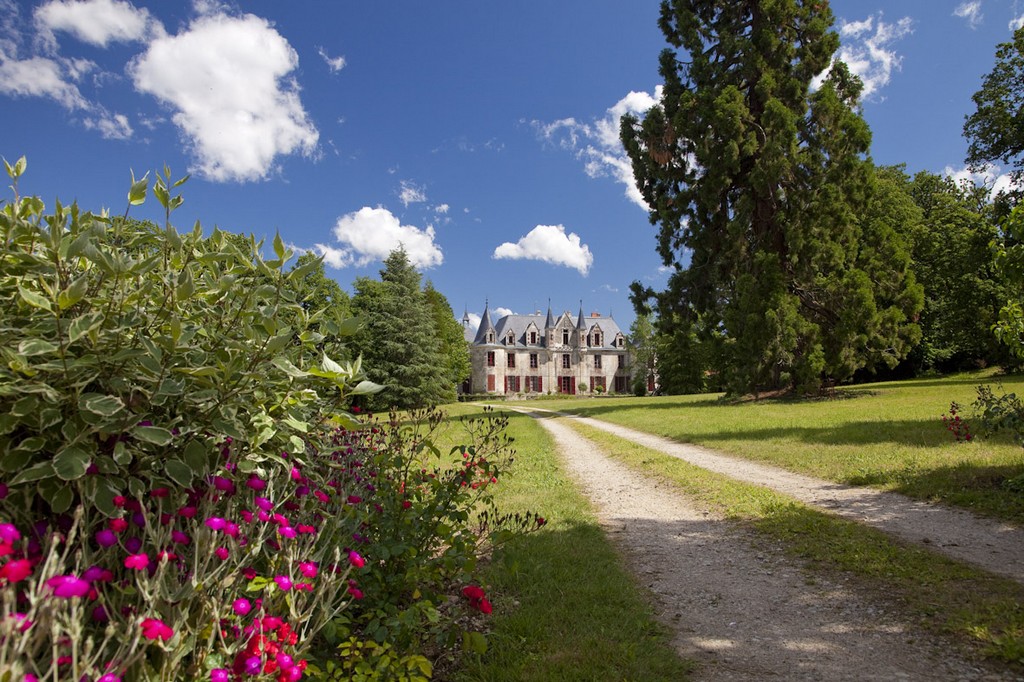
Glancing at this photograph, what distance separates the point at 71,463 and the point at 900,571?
519 centimetres

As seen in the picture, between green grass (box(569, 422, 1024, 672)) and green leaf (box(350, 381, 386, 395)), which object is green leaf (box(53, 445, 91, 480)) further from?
green grass (box(569, 422, 1024, 672))

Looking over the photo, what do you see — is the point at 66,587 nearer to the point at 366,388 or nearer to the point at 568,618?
the point at 366,388

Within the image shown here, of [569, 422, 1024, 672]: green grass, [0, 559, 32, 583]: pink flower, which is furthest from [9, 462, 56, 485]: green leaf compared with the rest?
[569, 422, 1024, 672]: green grass

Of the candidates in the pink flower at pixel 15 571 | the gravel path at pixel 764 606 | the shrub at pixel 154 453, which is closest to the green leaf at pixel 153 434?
the shrub at pixel 154 453

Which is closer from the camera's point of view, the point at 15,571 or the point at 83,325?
the point at 15,571

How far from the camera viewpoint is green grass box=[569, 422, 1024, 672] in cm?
321

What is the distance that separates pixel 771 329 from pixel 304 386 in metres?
18.6

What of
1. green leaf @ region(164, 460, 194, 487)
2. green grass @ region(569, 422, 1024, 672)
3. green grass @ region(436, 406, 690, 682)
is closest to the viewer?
green leaf @ region(164, 460, 194, 487)

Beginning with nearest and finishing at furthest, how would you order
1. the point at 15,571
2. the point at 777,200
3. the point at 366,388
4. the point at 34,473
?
the point at 15,571 → the point at 34,473 → the point at 366,388 → the point at 777,200

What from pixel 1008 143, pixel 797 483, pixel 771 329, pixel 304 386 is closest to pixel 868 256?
pixel 771 329

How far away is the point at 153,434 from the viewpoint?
1772mm

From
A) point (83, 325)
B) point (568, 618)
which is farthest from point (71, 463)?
point (568, 618)

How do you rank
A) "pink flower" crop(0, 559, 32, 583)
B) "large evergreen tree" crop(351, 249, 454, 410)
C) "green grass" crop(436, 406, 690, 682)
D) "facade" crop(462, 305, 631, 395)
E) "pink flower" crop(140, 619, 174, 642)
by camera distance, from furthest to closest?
"facade" crop(462, 305, 631, 395) → "large evergreen tree" crop(351, 249, 454, 410) → "green grass" crop(436, 406, 690, 682) → "pink flower" crop(140, 619, 174, 642) → "pink flower" crop(0, 559, 32, 583)

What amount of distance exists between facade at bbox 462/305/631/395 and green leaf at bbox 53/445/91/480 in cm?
5460
